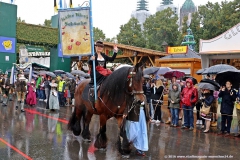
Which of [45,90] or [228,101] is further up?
[228,101]

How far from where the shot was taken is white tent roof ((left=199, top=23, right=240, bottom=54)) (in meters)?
19.7

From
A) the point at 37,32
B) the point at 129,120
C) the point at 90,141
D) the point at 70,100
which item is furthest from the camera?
the point at 37,32

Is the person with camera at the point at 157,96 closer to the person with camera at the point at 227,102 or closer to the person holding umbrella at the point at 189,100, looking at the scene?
the person holding umbrella at the point at 189,100

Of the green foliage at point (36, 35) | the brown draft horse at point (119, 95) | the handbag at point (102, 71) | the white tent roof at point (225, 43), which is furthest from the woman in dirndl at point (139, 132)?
the green foliage at point (36, 35)

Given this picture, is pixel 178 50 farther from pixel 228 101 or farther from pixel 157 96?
pixel 228 101

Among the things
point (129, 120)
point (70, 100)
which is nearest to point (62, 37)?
point (129, 120)

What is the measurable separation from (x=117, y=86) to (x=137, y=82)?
61 cm

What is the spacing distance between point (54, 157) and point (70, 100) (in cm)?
1100

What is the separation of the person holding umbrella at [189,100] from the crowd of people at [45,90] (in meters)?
6.32

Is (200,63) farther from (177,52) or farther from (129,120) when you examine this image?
(129,120)

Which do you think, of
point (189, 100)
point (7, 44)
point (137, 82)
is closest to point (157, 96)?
point (189, 100)

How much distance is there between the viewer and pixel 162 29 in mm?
51812

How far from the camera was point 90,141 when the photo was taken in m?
7.39

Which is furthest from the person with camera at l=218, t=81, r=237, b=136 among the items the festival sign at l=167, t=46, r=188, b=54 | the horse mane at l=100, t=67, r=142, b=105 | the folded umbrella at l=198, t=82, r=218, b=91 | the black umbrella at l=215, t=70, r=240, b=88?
the festival sign at l=167, t=46, r=188, b=54
